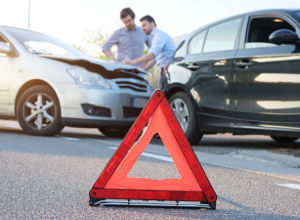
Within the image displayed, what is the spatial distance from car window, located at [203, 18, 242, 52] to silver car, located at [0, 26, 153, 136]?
1.71 meters

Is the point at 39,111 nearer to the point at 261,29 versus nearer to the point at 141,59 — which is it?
the point at 141,59

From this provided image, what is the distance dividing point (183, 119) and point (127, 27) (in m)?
3.21

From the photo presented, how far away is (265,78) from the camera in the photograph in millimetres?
6527

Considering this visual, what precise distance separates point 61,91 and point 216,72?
2475mm

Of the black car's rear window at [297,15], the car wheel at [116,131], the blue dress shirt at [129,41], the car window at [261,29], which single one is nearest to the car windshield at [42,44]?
the blue dress shirt at [129,41]

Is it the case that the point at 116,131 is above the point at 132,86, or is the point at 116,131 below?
below

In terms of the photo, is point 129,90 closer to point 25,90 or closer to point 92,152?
point 25,90

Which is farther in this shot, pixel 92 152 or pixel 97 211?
pixel 92 152

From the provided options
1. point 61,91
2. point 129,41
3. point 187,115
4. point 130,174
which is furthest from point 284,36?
point 129,41

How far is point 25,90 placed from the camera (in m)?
8.84

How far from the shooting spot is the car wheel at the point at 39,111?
334 inches

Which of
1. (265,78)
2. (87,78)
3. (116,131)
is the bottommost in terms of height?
(116,131)

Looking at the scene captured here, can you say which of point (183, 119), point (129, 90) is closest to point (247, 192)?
point (183, 119)

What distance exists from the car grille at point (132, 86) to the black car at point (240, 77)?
0.87 m
